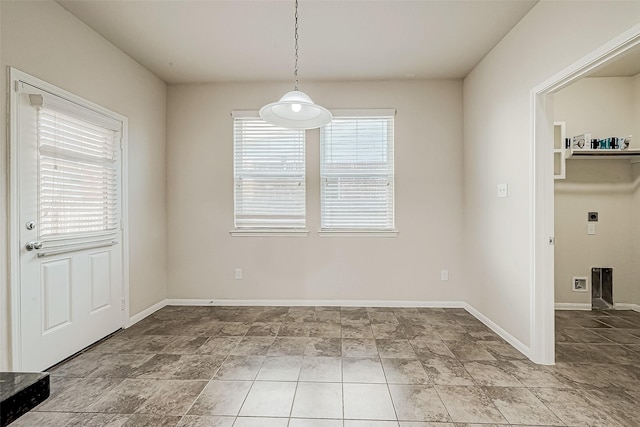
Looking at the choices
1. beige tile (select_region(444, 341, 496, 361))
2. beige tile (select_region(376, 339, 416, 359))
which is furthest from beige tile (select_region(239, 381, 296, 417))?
beige tile (select_region(444, 341, 496, 361))

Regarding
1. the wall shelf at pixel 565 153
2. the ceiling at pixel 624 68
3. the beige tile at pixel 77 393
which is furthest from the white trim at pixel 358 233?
the ceiling at pixel 624 68

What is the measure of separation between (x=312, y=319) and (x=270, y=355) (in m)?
0.92

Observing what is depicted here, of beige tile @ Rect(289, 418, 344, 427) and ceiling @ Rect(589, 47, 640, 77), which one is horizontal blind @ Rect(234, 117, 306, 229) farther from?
ceiling @ Rect(589, 47, 640, 77)

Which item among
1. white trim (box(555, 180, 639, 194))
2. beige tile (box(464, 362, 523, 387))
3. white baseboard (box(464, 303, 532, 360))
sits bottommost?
beige tile (box(464, 362, 523, 387))

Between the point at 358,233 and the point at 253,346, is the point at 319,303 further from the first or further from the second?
the point at 253,346

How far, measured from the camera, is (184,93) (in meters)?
3.98

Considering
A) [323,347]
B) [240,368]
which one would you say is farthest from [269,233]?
[240,368]

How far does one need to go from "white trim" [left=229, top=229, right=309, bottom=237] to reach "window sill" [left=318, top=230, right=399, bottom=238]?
25 centimetres

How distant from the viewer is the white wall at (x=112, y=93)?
2086 millimetres

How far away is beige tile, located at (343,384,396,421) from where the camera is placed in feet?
6.02

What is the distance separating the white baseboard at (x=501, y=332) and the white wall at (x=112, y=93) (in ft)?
12.8

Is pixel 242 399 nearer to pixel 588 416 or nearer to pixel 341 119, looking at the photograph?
pixel 588 416

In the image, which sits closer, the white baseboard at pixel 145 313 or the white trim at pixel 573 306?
the white baseboard at pixel 145 313

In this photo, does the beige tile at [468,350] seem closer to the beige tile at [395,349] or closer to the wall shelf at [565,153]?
the beige tile at [395,349]
